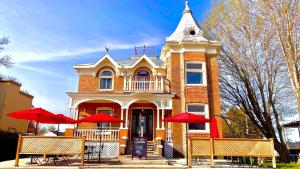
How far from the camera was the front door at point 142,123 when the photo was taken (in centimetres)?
1881

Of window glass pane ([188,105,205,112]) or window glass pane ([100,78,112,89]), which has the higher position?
window glass pane ([100,78,112,89])

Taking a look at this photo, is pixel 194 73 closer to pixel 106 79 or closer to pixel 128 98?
pixel 128 98

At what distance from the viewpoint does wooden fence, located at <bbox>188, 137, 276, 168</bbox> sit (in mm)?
11617

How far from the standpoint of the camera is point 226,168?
1110 cm

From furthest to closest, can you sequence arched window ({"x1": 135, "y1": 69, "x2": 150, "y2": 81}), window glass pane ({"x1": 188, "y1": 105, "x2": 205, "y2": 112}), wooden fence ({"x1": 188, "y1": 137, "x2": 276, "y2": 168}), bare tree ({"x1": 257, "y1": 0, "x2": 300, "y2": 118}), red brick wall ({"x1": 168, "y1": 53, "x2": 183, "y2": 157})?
arched window ({"x1": 135, "y1": 69, "x2": 150, "y2": 81}) → window glass pane ({"x1": 188, "y1": 105, "x2": 205, "y2": 112}) → red brick wall ({"x1": 168, "y1": 53, "x2": 183, "y2": 157}) → bare tree ({"x1": 257, "y1": 0, "x2": 300, "y2": 118}) → wooden fence ({"x1": 188, "y1": 137, "x2": 276, "y2": 168})

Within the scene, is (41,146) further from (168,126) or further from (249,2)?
(249,2)

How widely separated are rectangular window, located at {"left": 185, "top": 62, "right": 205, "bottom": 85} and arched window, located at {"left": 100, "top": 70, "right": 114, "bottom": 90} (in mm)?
6289

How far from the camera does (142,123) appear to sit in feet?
62.6

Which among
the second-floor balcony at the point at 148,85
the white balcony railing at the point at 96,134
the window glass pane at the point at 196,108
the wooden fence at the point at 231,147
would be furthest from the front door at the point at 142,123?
the wooden fence at the point at 231,147

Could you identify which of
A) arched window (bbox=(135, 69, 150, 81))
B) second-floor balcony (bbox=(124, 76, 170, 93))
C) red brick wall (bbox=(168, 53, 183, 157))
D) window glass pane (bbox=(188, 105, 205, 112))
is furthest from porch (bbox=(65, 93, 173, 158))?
arched window (bbox=(135, 69, 150, 81))

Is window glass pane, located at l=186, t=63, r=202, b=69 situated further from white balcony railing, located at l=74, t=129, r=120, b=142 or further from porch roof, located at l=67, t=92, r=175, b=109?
white balcony railing, located at l=74, t=129, r=120, b=142

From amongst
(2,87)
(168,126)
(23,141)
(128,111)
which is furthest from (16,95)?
(168,126)

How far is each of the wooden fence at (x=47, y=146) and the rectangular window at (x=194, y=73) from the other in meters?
10.2

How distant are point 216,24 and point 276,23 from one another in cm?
585
